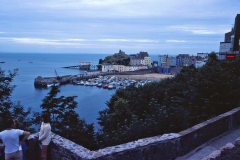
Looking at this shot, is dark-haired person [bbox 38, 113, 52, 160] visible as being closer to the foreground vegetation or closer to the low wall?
the low wall

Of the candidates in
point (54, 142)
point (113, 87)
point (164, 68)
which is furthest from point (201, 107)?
point (164, 68)

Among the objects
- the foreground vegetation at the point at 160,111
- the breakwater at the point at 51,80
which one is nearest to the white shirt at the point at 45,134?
the foreground vegetation at the point at 160,111

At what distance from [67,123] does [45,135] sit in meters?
9.40

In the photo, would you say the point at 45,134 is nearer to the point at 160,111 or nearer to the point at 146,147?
the point at 146,147

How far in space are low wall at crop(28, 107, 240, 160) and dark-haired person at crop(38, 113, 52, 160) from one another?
147mm

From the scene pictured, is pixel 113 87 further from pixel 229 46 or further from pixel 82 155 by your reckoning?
pixel 82 155

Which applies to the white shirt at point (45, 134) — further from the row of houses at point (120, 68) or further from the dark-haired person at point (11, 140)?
the row of houses at point (120, 68)

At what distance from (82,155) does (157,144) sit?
2.05 meters

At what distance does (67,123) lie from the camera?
50.5ft

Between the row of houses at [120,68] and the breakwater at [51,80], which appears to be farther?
the row of houses at [120,68]

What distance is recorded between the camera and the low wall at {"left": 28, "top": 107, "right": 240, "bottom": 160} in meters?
5.50

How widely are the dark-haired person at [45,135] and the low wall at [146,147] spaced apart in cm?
15

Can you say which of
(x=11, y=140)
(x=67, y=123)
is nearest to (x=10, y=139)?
(x=11, y=140)

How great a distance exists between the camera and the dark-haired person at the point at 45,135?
20.3ft
